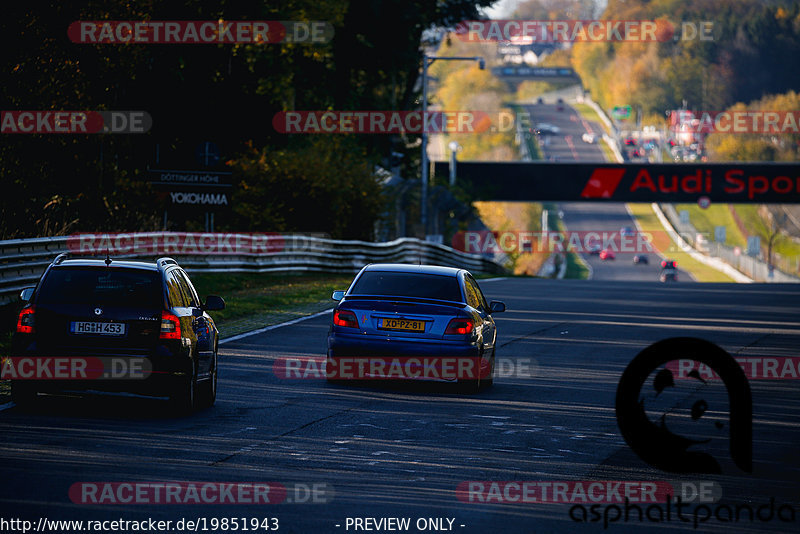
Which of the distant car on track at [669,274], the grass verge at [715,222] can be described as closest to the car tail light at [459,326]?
the distant car on track at [669,274]

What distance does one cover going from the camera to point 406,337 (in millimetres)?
14938

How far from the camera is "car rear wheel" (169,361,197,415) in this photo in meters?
12.0

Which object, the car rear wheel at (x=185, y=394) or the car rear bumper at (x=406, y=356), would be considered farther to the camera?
the car rear bumper at (x=406, y=356)

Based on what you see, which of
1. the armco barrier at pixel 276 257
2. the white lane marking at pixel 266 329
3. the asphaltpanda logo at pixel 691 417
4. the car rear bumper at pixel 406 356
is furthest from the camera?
the armco barrier at pixel 276 257

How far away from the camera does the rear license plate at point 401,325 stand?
1495cm

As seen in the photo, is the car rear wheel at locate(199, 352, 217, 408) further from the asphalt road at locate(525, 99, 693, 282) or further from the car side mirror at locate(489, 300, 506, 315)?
the asphalt road at locate(525, 99, 693, 282)

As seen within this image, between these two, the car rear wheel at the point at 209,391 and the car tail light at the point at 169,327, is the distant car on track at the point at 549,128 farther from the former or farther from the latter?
the car tail light at the point at 169,327

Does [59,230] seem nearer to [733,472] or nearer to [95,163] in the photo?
[95,163]

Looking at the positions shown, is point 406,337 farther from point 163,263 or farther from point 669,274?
point 669,274

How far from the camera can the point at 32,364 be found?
38.3 ft

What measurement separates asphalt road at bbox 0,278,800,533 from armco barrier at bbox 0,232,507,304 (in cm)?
423

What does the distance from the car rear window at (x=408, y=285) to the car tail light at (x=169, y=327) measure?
3845 millimetres

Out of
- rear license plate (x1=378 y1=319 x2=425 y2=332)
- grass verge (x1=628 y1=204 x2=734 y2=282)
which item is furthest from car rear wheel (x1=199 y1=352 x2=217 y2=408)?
grass verge (x1=628 y1=204 x2=734 y2=282)

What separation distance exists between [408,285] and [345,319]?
105 cm
